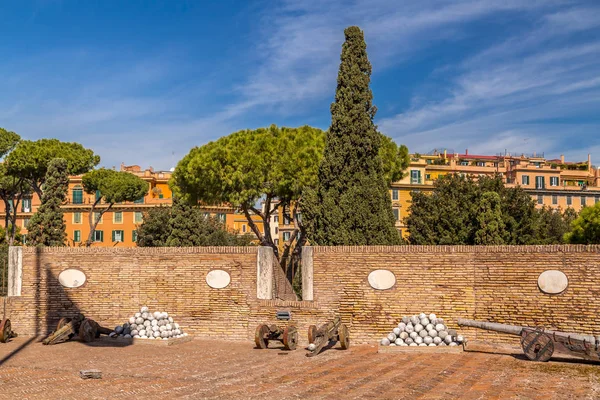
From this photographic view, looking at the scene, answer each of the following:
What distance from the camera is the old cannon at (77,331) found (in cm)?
1554

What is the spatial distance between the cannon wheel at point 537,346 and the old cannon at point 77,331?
960cm

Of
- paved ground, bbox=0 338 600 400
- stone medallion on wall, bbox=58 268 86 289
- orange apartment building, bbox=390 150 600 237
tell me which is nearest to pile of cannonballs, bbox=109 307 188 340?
paved ground, bbox=0 338 600 400

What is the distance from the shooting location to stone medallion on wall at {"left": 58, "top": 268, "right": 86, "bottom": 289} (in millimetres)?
17266

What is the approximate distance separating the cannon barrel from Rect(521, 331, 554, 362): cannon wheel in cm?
16

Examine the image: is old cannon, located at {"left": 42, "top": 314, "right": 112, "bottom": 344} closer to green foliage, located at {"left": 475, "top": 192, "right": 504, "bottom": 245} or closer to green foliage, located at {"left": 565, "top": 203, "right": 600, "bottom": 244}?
green foliage, located at {"left": 475, "top": 192, "right": 504, "bottom": 245}

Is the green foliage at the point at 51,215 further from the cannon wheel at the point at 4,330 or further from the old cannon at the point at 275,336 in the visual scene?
the old cannon at the point at 275,336

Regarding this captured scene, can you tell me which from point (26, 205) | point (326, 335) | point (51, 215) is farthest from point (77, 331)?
point (26, 205)

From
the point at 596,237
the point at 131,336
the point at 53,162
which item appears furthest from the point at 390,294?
the point at 596,237

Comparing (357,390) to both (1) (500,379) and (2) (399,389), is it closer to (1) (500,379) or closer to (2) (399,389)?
(2) (399,389)

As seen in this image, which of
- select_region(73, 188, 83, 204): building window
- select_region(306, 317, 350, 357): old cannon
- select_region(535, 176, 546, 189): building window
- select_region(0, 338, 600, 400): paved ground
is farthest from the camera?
select_region(535, 176, 546, 189): building window

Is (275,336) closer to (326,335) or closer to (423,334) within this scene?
(326,335)

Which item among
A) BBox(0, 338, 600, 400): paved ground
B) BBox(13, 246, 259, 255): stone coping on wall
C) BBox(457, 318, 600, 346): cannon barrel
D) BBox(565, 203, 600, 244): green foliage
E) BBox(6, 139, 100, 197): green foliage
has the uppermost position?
BBox(6, 139, 100, 197): green foliage

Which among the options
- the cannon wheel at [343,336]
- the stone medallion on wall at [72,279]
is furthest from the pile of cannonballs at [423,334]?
the stone medallion on wall at [72,279]

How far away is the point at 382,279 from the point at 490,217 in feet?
59.1
